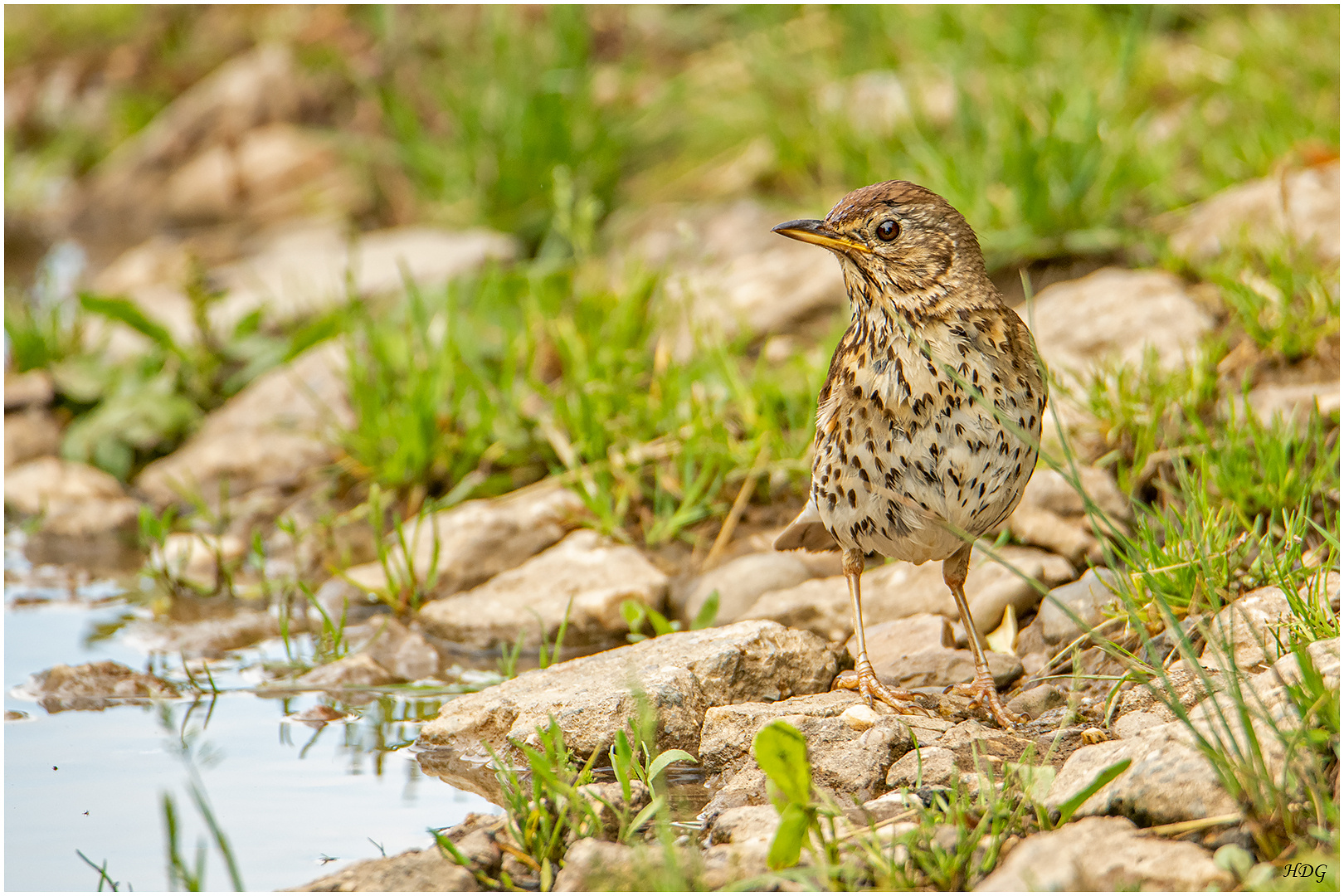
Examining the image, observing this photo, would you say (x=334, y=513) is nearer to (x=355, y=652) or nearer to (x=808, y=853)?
(x=355, y=652)

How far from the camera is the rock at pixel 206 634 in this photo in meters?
4.74

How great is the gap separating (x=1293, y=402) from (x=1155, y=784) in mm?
2372

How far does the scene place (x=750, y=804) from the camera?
333 cm

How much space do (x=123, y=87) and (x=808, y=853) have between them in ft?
36.0

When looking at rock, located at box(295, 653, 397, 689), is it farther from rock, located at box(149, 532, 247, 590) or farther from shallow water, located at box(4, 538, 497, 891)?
rock, located at box(149, 532, 247, 590)

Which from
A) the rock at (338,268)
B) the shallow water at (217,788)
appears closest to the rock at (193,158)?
the rock at (338,268)

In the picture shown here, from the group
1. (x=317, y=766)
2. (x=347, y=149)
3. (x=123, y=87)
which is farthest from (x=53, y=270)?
(x=317, y=766)

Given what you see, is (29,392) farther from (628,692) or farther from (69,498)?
(628,692)

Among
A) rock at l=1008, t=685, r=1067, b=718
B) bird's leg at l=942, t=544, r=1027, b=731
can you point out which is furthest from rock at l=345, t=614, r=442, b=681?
rock at l=1008, t=685, r=1067, b=718

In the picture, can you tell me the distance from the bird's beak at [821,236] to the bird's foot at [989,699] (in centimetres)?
128

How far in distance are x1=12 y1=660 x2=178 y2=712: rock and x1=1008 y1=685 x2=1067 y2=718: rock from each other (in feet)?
8.64

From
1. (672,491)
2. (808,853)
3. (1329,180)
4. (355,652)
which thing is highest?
(1329,180)

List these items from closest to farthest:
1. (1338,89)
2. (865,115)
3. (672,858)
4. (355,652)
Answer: (672,858)
(355,652)
(1338,89)
(865,115)

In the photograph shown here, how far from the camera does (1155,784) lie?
291 cm
